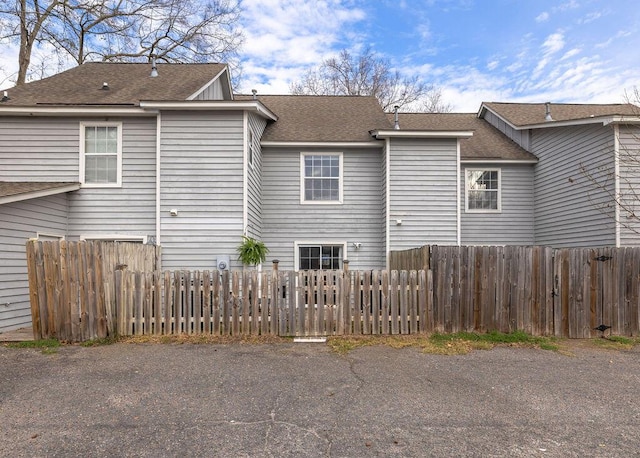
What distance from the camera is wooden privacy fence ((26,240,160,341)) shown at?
6473 millimetres

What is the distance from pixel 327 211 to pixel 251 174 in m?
2.65

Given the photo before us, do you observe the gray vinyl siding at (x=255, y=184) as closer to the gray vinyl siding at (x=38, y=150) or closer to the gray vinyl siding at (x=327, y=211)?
the gray vinyl siding at (x=327, y=211)

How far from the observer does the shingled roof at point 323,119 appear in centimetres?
1111

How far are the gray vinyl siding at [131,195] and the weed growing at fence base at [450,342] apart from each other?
5944 mm

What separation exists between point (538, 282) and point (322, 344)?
4.27 metres

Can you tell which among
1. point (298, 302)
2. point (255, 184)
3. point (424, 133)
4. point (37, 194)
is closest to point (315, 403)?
point (298, 302)

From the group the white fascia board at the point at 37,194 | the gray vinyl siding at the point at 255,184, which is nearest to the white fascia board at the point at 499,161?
the gray vinyl siding at the point at 255,184

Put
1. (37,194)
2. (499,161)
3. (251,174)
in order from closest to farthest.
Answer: (37,194) → (251,174) → (499,161)

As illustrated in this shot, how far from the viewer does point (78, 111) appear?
9.09 m

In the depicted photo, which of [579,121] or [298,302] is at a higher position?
[579,121]

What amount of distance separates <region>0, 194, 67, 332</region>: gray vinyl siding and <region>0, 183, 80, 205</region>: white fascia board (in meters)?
0.23

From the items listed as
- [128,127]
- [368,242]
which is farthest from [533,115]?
[128,127]

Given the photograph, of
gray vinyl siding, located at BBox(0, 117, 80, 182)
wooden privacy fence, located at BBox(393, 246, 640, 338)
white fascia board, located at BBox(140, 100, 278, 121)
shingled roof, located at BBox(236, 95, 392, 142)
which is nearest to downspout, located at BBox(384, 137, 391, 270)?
shingled roof, located at BBox(236, 95, 392, 142)

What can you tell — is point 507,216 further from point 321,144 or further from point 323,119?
point 323,119
